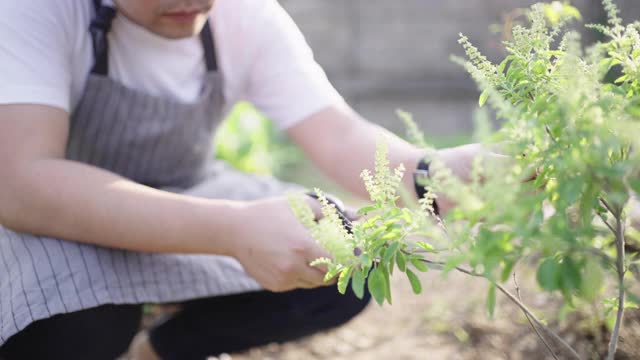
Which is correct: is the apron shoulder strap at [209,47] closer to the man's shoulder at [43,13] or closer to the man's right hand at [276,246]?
the man's shoulder at [43,13]

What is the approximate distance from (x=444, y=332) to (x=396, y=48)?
3.58 m

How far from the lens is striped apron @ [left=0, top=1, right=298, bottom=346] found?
1.61 m

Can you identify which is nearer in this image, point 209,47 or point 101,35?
point 101,35

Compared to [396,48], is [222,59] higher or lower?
higher

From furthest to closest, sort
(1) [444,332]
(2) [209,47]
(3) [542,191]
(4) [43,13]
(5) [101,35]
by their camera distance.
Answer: (1) [444,332] < (2) [209,47] < (5) [101,35] < (4) [43,13] < (3) [542,191]

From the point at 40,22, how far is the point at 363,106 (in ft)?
13.6

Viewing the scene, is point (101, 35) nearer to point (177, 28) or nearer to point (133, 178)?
point (177, 28)

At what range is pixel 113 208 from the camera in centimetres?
150

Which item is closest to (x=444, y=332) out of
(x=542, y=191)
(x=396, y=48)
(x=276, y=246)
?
(x=276, y=246)

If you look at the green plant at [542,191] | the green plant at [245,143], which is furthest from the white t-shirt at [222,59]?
the green plant at [245,143]

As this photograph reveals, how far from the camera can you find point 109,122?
6.00ft

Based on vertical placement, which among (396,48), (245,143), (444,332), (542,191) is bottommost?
(396,48)

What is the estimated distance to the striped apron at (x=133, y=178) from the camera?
5.28ft

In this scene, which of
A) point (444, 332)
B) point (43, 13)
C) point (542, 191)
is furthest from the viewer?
point (444, 332)
